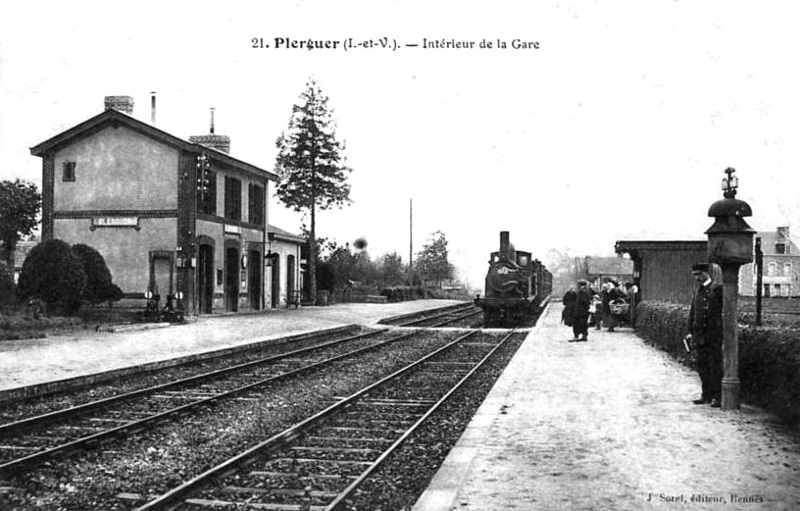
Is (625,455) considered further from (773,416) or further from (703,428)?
(773,416)

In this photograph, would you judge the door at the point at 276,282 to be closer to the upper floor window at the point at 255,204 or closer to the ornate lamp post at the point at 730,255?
the upper floor window at the point at 255,204

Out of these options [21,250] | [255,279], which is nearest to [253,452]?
[255,279]

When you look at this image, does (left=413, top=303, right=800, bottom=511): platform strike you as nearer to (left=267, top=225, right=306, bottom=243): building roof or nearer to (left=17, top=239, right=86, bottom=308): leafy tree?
(left=17, top=239, right=86, bottom=308): leafy tree

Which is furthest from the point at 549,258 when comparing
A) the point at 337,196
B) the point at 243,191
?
the point at 243,191

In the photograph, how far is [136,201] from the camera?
82.5 ft

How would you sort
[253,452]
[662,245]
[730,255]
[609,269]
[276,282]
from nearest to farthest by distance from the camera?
[253,452] < [730,255] < [662,245] < [276,282] < [609,269]

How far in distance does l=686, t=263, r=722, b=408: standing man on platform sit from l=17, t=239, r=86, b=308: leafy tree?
17439 mm

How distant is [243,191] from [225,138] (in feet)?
8.38

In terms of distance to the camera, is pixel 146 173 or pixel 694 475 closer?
pixel 694 475

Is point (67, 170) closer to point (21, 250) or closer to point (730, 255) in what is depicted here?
point (730, 255)

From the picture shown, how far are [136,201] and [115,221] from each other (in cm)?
98

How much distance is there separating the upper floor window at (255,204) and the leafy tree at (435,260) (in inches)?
1596

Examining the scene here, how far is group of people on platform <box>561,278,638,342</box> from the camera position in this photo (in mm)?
17480

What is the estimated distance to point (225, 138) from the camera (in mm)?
30547
